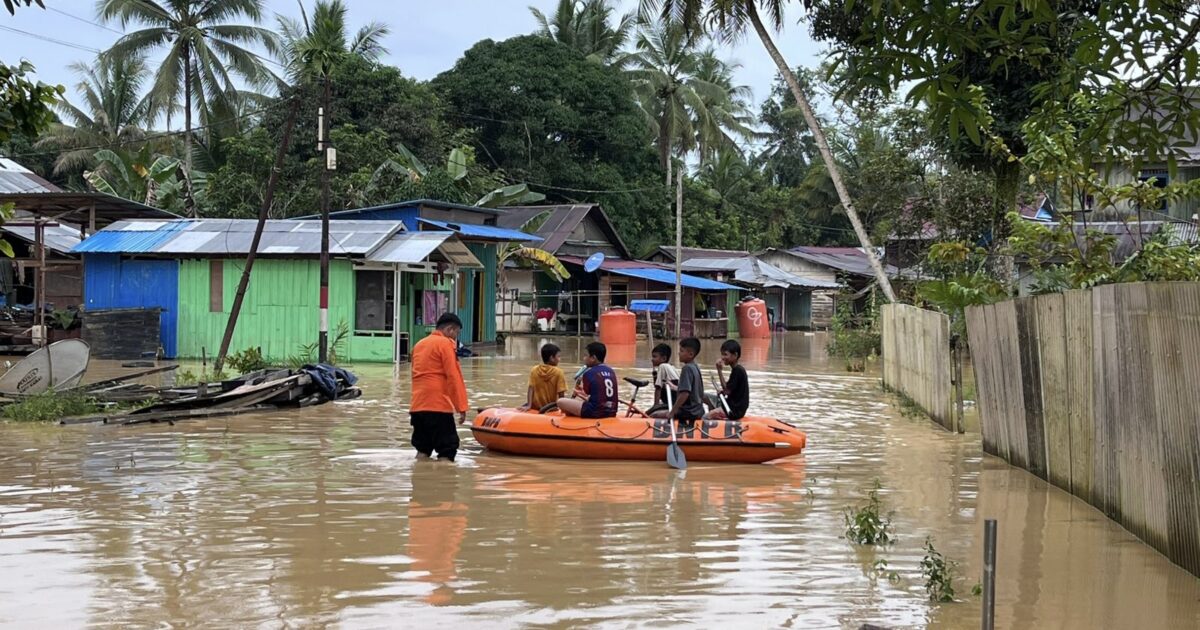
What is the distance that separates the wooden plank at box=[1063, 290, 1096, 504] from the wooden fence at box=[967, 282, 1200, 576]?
0.04 feet

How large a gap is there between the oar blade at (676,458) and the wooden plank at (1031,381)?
10.6 feet

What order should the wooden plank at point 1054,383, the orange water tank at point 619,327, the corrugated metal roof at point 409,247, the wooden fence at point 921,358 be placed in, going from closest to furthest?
the wooden plank at point 1054,383 → the wooden fence at point 921,358 → the corrugated metal roof at point 409,247 → the orange water tank at point 619,327

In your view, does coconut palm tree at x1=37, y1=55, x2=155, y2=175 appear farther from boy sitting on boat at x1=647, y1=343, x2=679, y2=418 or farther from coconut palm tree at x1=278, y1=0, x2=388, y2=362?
boy sitting on boat at x1=647, y1=343, x2=679, y2=418

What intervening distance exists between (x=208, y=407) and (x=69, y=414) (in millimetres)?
1714

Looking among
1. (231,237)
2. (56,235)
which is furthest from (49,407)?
(56,235)

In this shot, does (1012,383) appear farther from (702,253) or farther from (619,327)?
(702,253)

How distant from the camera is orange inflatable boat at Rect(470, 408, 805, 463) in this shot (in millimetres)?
12367

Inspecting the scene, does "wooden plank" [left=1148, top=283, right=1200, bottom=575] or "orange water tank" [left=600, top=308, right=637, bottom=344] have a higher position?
"orange water tank" [left=600, top=308, right=637, bottom=344]

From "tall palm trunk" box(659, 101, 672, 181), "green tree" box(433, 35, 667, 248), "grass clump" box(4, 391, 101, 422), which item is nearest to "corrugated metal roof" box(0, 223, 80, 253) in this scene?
"grass clump" box(4, 391, 101, 422)

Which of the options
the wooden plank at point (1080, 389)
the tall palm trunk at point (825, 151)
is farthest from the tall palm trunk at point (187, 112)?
the wooden plank at point (1080, 389)

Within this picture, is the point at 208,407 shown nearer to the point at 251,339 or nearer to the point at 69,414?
the point at 69,414

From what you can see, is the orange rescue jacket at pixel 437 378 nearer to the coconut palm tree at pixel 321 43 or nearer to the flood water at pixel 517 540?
the flood water at pixel 517 540

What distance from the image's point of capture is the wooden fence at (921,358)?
49.7ft

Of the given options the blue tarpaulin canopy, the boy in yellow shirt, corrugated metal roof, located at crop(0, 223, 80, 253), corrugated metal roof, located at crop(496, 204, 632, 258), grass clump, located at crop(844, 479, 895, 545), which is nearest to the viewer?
grass clump, located at crop(844, 479, 895, 545)
